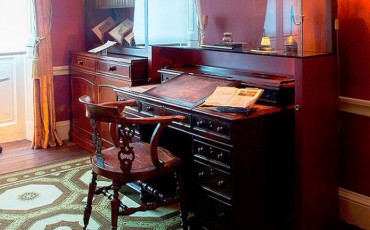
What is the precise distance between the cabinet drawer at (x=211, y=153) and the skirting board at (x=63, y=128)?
2549mm

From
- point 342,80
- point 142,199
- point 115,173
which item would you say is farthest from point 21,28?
point 342,80

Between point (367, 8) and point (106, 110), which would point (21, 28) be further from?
point (367, 8)

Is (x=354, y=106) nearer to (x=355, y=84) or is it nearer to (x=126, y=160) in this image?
(x=355, y=84)

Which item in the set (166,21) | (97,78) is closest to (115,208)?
(166,21)

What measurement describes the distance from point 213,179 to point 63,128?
8.89 feet

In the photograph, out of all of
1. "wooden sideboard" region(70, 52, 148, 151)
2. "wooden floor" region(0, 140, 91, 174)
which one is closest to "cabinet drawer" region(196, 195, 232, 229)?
"wooden sideboard" region(70, 52, 148, 151)

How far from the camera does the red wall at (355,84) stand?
2.66m

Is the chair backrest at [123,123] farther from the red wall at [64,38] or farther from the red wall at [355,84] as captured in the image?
the red wall at [64,38]

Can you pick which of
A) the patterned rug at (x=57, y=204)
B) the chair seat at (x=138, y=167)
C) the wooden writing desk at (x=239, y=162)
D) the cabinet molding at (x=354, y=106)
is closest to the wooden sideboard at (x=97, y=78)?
the patterned rug at (x=57, y=204)

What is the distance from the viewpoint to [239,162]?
2412 mm

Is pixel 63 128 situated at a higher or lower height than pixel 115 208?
higher

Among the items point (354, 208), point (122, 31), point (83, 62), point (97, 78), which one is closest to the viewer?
point (354, 208)

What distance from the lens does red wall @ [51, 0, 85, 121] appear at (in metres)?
4.67

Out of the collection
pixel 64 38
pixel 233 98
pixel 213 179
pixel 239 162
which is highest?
pixel 64 38
